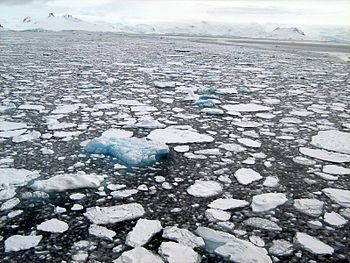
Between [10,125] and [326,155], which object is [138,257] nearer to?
[326,155]

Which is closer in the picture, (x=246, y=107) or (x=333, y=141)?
(x=333, y=141)

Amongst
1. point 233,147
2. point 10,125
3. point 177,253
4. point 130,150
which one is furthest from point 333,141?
point 10,125

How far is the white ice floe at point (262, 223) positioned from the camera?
1552mm

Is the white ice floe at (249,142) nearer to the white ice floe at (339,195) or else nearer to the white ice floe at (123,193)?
the white ice floe at (339,195)

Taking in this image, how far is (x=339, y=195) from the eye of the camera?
188 cm

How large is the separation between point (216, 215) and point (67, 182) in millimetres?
883

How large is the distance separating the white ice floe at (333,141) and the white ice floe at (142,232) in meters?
1.73

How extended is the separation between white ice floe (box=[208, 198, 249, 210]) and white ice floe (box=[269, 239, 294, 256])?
325 millimetres

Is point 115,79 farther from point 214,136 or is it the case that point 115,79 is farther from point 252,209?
point 252,209

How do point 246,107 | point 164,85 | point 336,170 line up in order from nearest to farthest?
1. point 336,170
2. point 246,107
3. point 164,85

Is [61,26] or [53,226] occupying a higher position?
[61,26]

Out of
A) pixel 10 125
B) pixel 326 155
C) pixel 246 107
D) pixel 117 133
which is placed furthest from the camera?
pixel 246 107

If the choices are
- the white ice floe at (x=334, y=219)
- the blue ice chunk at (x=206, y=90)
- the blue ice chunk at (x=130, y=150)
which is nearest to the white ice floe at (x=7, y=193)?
the blue ice chunk at (x=130, y=150)

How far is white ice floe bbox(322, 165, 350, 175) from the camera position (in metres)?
2.20
